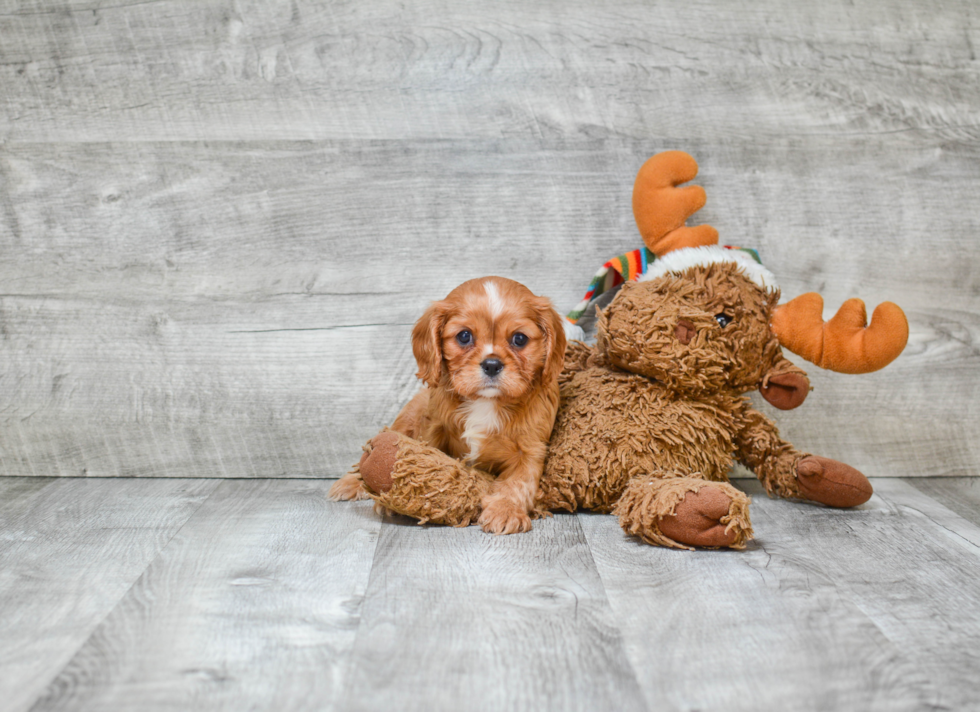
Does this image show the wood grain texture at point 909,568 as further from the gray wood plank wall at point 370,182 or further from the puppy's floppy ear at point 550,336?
the puppy's floppy ear at point 550,336

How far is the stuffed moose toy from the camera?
5.34 ft

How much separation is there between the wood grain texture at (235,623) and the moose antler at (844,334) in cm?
104

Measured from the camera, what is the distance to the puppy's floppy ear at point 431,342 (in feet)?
5.43

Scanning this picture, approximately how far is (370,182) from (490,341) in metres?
0.70

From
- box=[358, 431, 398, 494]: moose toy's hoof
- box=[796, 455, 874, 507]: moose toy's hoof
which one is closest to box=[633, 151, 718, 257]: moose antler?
box=[796, 455, 874, 507]: moose toy's hoof

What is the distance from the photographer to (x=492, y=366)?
1.59 meters

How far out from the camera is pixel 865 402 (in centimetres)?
217

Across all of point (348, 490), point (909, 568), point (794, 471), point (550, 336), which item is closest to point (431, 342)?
point (550, 336)

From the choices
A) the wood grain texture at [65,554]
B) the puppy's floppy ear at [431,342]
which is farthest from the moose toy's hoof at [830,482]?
the wood grain texture at [65,554]

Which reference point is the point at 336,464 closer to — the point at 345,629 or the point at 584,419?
the point at 584,419

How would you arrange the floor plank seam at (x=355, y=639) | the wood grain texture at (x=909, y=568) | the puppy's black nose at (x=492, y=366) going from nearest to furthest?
the floor plank seam at (x=355, y=639) → the wood grain texture at (x=909, y=568) → the puppy's black nose at (x=492, y=366)

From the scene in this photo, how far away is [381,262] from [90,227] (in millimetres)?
804

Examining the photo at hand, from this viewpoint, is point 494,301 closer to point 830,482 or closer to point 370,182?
point 370,182

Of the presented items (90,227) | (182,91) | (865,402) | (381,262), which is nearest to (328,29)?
(182,91)
